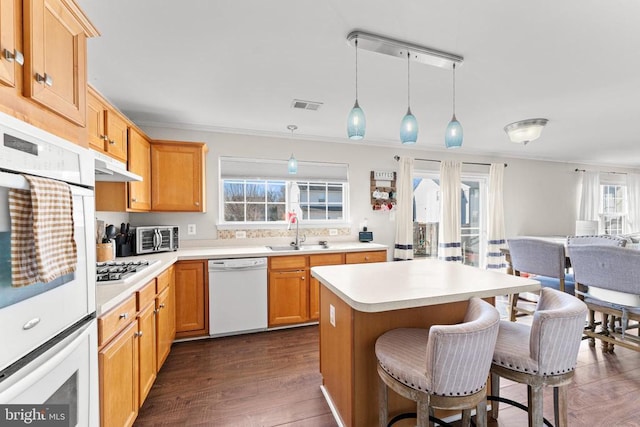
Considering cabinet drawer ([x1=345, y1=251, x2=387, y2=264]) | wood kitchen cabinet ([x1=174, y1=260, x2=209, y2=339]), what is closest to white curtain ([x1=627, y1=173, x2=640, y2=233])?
cabinet drawer ([x1=345, y1=251, x2=387, y2=264])

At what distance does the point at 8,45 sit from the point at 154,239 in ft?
7.58

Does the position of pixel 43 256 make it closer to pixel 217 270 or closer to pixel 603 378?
pixel 217 270

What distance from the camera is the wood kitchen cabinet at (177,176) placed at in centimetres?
295

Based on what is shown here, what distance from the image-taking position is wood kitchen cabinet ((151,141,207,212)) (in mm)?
2949

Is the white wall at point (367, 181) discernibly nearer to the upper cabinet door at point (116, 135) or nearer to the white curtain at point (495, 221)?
the white curtain at point (495, 221)

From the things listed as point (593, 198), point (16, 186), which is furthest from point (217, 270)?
point (593, 198)

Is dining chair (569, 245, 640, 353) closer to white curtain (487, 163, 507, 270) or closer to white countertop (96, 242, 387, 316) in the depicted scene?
white countertop (96, 242, 387, 316)

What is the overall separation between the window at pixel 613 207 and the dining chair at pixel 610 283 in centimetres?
450

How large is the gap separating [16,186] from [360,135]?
5.06ft

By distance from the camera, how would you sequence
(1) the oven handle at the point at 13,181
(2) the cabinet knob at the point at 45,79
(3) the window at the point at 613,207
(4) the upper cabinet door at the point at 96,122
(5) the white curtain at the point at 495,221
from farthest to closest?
1. (3) the window at the point at 613,207
2. (5) the white curtain at the point at 495,221
3. (4) the upper cabinet door at the point at 96,122
4. (2) the cabinet knob at the point at 45,79
5. (1) the oven handle at the point at 13,181

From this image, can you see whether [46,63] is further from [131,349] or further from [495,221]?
[495,221]

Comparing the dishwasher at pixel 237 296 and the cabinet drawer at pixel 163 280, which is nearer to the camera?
the cabinet drawer at pixel 163 280

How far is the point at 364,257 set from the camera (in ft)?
11.2

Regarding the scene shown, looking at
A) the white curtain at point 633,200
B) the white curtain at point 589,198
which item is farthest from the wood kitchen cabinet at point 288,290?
the white curtain at point 633,200
